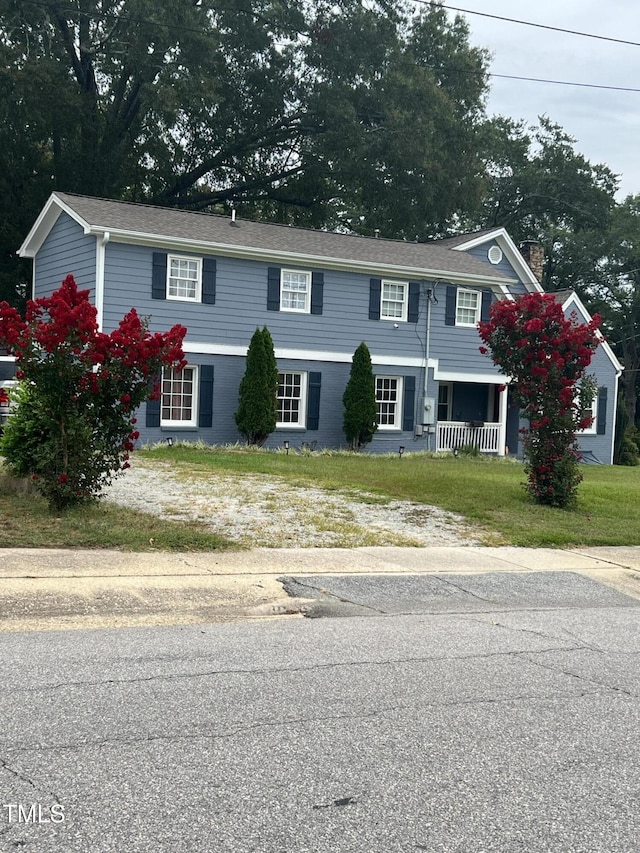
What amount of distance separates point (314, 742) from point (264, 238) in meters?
22.6

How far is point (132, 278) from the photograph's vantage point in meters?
23.4

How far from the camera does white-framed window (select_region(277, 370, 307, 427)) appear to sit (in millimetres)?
25844

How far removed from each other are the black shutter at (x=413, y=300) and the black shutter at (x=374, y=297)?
1033 mm

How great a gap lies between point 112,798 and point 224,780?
53cm

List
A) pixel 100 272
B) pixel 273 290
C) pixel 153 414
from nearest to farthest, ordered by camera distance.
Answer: pixel 100 272 → pixel 153 414 → pixel 273 290

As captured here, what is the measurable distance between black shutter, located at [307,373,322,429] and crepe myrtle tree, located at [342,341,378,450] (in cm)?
78

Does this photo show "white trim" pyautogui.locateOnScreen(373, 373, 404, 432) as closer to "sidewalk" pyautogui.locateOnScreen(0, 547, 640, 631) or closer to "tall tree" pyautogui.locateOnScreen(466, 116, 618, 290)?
"sidewalk" pyautogui.locateOnScreen(0, 547, 640, 631)

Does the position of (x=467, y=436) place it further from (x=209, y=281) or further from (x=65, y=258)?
(x=65, y=258)

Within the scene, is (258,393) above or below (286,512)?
above

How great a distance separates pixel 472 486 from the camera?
685 inches

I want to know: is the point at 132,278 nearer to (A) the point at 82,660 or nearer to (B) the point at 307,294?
(B) the point at 307,294

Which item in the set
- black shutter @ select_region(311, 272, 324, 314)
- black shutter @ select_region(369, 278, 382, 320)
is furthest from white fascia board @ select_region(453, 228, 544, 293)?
black shutter @ select_region(311, 272, 324, 314)

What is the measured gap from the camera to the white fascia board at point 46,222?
23859 mm

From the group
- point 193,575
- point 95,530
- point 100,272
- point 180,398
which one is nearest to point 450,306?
point 180,398
